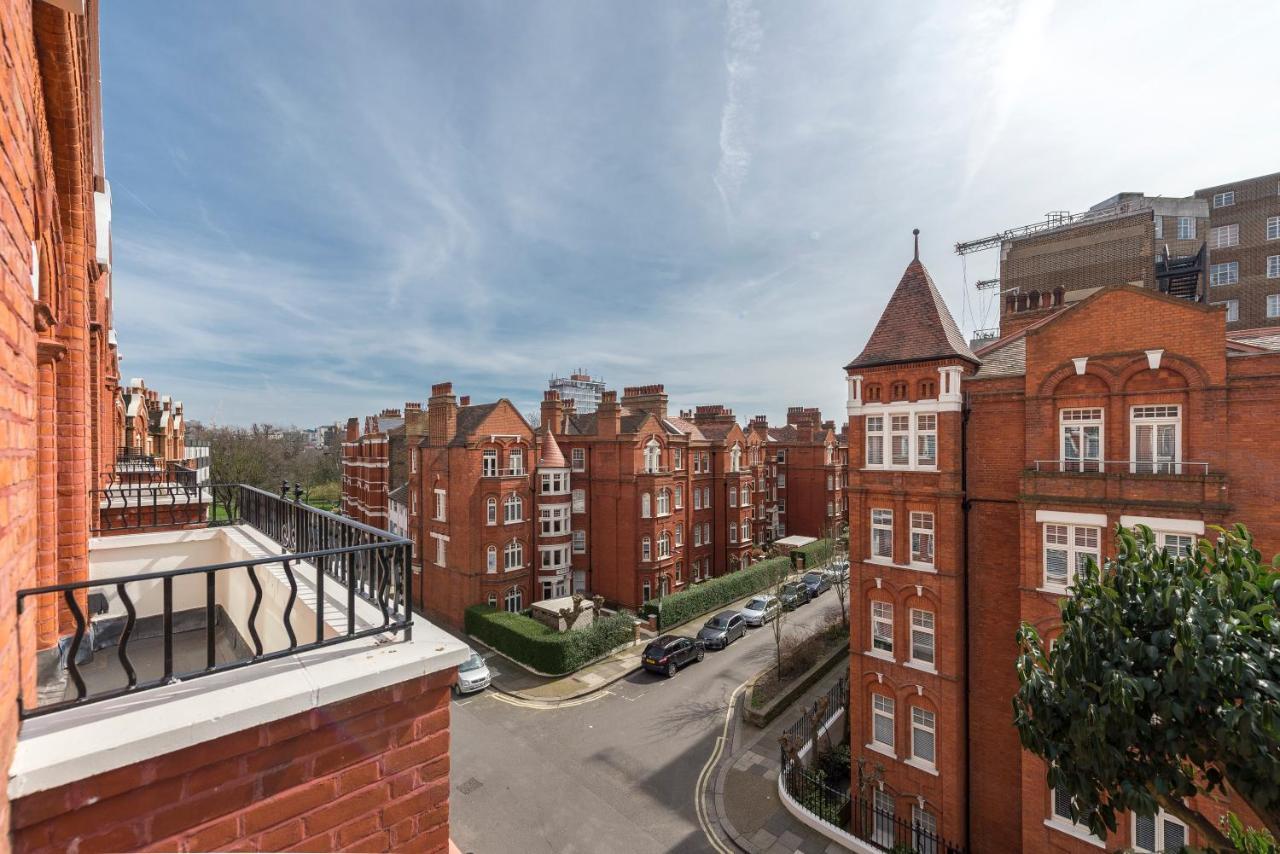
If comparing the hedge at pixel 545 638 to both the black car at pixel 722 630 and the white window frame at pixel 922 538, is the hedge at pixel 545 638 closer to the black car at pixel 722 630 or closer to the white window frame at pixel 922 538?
the black car at pixel 722 630

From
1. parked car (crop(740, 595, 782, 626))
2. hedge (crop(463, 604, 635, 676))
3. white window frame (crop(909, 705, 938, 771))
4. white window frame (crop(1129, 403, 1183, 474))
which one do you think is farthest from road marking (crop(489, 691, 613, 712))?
white window frame (crop(1129, 403, 1183, 474))

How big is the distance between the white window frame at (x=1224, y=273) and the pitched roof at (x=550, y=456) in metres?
37.0

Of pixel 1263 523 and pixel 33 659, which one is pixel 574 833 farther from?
pixel 1263 523

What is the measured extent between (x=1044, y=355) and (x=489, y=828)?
53.8 ft

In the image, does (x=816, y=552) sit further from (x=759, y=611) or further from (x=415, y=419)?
(x=415, y=419)

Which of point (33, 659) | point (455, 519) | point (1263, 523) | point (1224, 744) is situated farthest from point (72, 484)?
point (455, 519)

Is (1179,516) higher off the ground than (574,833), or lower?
higher

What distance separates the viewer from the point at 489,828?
12438 millimetres

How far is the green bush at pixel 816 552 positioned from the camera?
36.7 meters

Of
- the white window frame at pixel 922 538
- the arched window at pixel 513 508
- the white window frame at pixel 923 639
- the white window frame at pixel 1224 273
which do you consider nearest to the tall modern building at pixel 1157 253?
the white window frame at pixel 1224 273

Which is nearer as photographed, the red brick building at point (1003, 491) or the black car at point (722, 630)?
the red brick building at point (1003, 491)

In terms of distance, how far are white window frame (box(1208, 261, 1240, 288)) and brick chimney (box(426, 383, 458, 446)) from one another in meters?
41.5

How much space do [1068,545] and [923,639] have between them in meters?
3.78

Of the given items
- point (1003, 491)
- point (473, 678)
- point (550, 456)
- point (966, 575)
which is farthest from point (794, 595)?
point (1003, 491)
